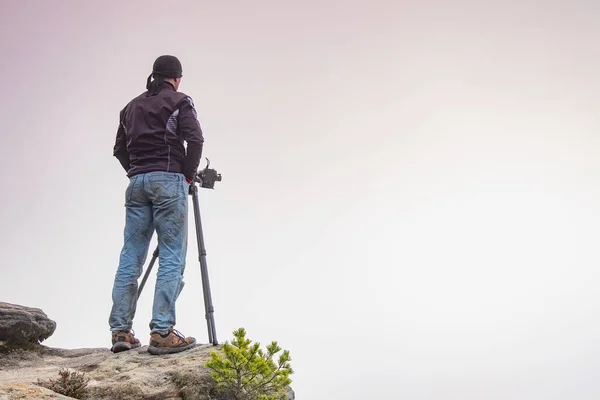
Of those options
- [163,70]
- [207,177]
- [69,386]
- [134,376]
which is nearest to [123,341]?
[134,376]

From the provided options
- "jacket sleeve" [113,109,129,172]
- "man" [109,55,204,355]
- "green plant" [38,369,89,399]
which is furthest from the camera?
"jacket sleeve" [113,109,129,172]

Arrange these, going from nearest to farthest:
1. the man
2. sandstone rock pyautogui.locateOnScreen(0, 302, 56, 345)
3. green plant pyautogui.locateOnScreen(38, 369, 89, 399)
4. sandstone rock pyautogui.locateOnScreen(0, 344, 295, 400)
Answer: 1. green plant pyautogui.locateOnScreen(38, 369, 89, 399)
2. sandstone rock pyautogui.locateOnScreen(0, 344, 295, 400)
3. the man
4. sandstone rock pyautogui.locateOnScreen(0, 302, 56, 345)

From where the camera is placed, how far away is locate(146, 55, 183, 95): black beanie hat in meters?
9.42

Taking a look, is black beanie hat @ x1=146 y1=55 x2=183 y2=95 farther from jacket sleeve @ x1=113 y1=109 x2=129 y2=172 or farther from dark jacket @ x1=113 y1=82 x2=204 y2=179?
jacket sleeve @ x1=113 y1=109 x2=129 y2=172

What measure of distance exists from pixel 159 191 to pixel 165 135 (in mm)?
871

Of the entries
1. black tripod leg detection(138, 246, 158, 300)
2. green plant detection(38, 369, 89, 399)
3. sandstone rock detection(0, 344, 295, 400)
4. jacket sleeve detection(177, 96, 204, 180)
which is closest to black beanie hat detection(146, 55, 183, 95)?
jacket sleeve detection(177, 96, 204, 180)

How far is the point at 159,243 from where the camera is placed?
29.4ft

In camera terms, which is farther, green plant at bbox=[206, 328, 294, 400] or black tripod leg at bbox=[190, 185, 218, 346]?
black tripod leg at bbox=[190, 185, 218, 346]

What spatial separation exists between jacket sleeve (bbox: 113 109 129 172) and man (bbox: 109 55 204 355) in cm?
39

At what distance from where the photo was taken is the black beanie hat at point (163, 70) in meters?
9.42

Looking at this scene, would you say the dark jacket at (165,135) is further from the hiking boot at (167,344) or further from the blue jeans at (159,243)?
the hiking boot at (167,344)

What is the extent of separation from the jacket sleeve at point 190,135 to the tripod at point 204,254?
1.76 ft

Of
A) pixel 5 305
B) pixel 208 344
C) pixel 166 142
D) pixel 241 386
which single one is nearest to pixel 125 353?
pixel 208 344

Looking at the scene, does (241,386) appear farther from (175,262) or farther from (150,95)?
(150,95)
